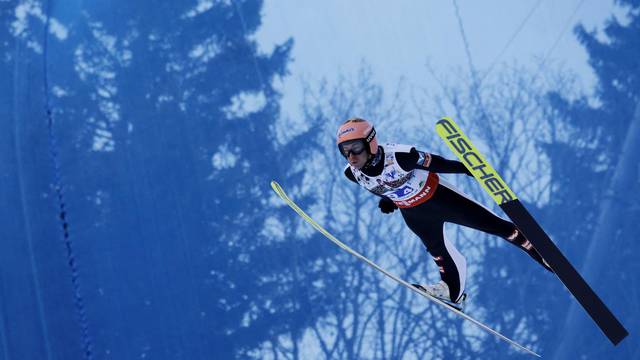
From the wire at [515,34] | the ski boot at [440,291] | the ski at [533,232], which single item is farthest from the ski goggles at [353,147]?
the wire at [515,34]

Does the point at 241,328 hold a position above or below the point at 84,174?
below

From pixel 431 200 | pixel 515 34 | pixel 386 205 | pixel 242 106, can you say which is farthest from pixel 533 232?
pixel 515 34

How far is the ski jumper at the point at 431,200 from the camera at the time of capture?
3.58 m

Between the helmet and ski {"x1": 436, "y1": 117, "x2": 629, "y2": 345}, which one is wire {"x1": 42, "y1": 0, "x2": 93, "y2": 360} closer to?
the helmet

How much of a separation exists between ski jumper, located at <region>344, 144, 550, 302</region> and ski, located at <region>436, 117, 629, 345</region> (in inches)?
4.7

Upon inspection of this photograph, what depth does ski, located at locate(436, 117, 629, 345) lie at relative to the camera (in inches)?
132

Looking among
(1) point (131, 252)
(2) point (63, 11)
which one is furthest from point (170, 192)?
(2) point (63, 11)

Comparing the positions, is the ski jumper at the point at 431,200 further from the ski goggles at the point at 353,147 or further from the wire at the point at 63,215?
the wire at the point at 63,215

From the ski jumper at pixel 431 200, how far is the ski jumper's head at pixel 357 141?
0.08m

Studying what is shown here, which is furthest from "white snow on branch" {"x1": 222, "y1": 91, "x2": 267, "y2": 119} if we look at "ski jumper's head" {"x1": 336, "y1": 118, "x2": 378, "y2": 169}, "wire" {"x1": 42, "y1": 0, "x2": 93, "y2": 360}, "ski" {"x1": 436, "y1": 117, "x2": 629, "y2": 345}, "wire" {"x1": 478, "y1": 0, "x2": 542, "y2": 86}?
"ski" {"x1": 436, "y1": 117, "x2": 629, "y2": 345}

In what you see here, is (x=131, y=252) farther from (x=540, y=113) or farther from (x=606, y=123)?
(x=606, y=123)

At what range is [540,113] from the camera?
7367 millimetres

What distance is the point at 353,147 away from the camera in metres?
3.49

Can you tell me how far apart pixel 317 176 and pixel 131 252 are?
1677mm
